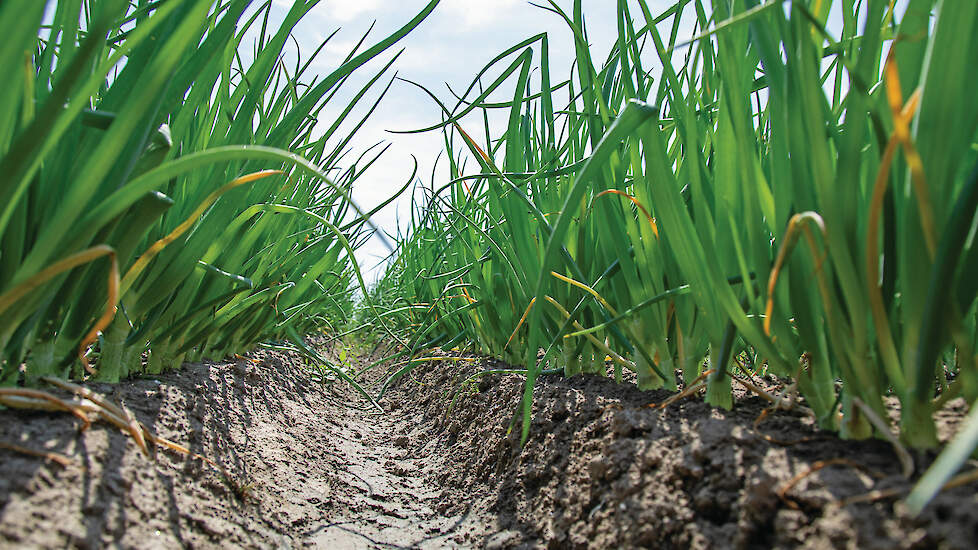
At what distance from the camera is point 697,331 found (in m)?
0.72

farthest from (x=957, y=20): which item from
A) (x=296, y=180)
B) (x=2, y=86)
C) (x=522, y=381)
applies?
(x=296, y=180)

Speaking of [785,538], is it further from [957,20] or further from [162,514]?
[162,514]

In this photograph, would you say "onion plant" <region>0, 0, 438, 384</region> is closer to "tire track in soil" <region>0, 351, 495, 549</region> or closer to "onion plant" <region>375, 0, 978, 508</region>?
"tire track in soil" <region>0, 351, 495, 549</region>

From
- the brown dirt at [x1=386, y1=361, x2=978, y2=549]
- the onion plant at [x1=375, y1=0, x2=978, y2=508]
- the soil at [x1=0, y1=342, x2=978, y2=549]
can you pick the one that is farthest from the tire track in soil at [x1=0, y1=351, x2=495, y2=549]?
the onion plant at [x1=375, y1=0, x2=978, y2=508]

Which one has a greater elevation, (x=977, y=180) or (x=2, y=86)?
(x=2, y=86)

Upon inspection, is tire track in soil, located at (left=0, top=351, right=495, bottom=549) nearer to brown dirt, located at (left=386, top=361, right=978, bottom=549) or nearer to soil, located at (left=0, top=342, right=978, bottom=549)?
soil, located at (left=0, top=342, right=978, bottom=549)

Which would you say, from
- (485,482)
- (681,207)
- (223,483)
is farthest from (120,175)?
(485,482)

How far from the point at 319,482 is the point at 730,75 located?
2.84 ft

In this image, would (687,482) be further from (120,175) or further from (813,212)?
(120,175)

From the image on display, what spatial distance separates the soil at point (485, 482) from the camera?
1.26 ft

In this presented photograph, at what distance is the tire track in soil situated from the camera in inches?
16.3

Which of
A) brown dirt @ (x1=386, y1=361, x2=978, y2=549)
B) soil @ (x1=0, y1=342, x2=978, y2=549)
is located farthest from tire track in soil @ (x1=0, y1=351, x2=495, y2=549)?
brown dirt @ (x1=386, y1=361, x2=978, y2=549)

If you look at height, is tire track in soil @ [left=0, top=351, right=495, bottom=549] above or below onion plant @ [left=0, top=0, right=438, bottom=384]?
below

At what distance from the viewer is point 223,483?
0.66 meters
